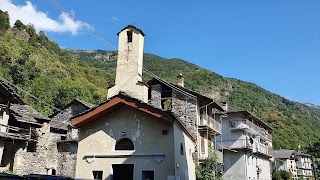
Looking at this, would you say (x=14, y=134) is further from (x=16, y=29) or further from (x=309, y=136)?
(x=309, y=136)

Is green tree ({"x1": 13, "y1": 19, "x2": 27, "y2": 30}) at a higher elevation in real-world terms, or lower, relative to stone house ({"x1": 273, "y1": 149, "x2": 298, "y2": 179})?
higher

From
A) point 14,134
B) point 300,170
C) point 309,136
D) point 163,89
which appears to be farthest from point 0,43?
point 309,136

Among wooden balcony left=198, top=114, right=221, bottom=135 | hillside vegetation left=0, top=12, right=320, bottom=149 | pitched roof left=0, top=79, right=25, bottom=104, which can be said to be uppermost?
hillside vegetation left=0, top=12, right=320, bottom=149

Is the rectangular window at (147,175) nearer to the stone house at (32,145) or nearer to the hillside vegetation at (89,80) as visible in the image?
the stone house at (32,145)

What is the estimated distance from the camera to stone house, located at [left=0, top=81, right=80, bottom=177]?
2925 cm

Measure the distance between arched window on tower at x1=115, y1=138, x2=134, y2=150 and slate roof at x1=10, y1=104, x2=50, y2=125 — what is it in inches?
A: 649

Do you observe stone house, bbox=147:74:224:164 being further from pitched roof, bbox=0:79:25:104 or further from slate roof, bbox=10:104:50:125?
slate roof, bbox=10:104:50:125

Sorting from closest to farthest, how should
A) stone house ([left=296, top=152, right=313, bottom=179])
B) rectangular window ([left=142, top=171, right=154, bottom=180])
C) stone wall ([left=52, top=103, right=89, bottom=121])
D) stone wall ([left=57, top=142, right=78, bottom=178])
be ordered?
rectangular window ([left=142, top=171, right=154, bottom=180]) → stone wall ([left=57, top=142, right=78, bottom=178]) → stone wall ([left=52, top=103, right=89, bottom=121]) → stone house ([left=296, top=152, right=313, bottom=179])

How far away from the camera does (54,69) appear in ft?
249

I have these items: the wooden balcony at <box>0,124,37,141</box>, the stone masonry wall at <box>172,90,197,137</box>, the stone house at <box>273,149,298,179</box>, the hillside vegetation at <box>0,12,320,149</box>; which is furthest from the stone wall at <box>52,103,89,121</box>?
the stone house at <box>273,149,298,179</box>

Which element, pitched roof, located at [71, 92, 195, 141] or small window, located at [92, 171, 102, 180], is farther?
small window, located at [92, 171, 102, 180]

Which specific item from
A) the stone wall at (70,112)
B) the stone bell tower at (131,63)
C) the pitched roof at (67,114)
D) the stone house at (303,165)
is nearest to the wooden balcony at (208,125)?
the stone bell tower at (131,63)

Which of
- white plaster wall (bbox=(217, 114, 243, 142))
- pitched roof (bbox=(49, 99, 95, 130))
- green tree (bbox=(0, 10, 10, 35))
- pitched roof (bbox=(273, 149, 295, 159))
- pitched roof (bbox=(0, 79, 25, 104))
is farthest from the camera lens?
green tree (bbox=(0, 10, 10, 35))

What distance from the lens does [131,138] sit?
17.2 m
